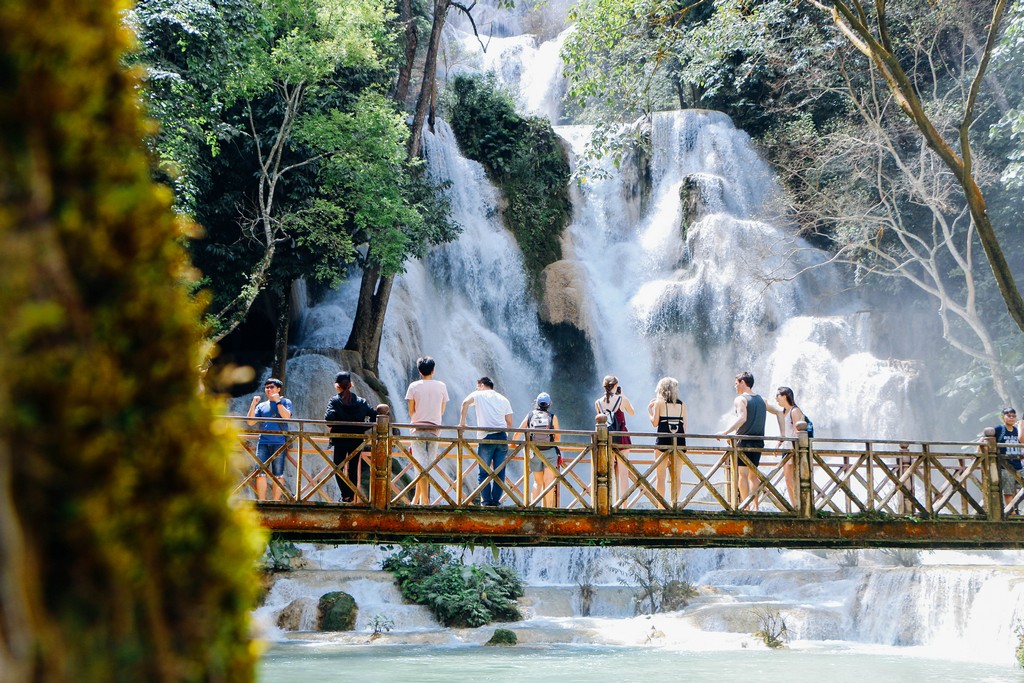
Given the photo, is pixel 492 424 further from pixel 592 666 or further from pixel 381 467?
pixel 592 666

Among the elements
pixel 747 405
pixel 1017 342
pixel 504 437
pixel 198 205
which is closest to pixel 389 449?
pixel 504 437

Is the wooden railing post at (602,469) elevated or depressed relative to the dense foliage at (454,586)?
elevated

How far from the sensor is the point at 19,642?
241cm

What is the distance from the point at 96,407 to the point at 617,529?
917 centimetres

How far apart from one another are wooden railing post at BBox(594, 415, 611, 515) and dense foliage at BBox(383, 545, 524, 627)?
796 cm

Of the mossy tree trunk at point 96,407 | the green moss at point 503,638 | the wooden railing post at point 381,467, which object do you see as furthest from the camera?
the green moss at point 503,638

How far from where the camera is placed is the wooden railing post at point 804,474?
11.9 m

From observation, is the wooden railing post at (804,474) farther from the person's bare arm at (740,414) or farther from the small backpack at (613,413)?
the small backpack at (613,413)

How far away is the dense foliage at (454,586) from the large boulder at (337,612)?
4.05ft

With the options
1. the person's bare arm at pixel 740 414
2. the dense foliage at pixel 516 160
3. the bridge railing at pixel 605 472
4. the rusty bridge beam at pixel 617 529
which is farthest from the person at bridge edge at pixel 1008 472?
the dense foliage at pixel 516 160

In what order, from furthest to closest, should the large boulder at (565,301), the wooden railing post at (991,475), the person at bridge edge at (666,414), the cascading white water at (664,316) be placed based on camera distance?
1. the large boulder at (565,301)
2. the cascading white water at (664,316)
3. the wooden railing post at (991,475)
4. the person at bridge edge at (666,414)

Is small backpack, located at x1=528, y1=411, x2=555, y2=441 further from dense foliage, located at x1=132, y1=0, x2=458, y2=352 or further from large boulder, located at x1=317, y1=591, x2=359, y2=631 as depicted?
dense foliage, located at x1=132, y1=0, x2=458, y2=352

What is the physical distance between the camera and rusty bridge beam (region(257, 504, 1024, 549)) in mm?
10867

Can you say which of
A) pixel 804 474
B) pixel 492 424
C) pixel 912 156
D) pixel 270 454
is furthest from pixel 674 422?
pixel 912 156
